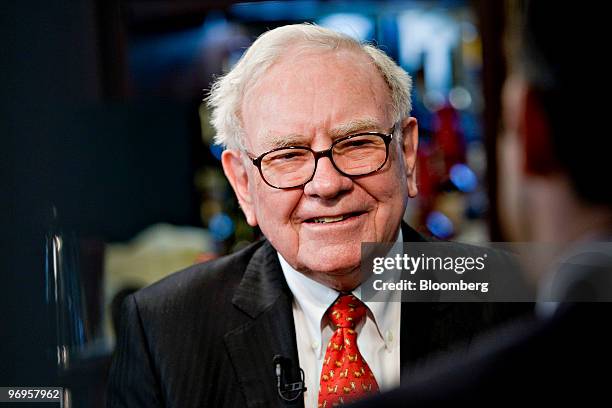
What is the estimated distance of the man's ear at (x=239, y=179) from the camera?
5.37ft

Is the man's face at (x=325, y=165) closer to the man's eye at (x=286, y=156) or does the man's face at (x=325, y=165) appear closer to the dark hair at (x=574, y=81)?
Result: the man's eye at (x=286, y=156)

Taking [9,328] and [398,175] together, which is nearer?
[398,175]

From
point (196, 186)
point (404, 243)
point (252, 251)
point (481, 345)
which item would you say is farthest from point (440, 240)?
point (196, 186)

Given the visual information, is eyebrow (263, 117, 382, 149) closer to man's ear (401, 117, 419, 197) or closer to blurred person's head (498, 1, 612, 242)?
man's ear (401, 117, 419, 197)

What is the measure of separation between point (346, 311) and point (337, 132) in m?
0.34

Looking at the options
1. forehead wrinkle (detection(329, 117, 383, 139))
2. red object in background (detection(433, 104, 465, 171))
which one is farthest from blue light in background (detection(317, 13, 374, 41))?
red object in background (detection(433, 104, 465, 171))

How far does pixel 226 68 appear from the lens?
5.70ft

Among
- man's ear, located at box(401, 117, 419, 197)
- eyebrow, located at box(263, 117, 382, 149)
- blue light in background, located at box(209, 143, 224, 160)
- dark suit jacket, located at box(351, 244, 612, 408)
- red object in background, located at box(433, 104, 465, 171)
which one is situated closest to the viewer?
dark suit jacket, located at box(351, 244, 612, 408)

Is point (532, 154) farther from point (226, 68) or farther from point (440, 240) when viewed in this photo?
point (226, 68)

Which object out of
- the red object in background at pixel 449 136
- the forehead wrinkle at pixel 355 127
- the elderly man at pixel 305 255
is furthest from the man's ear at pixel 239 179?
the red object in background at pixel 449 136

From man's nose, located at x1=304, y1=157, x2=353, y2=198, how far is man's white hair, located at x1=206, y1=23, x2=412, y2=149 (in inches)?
6.7

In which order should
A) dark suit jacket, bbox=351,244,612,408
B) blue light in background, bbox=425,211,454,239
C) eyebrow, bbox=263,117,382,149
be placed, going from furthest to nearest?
A: blue light in background, bbox=425,211,454,239
eyebrow, bbox=263,117,382,149
dark suit jacket, bbox=351,244,612,408

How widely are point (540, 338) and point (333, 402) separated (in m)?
0.90

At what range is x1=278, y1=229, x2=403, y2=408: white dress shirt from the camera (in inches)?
62.2
